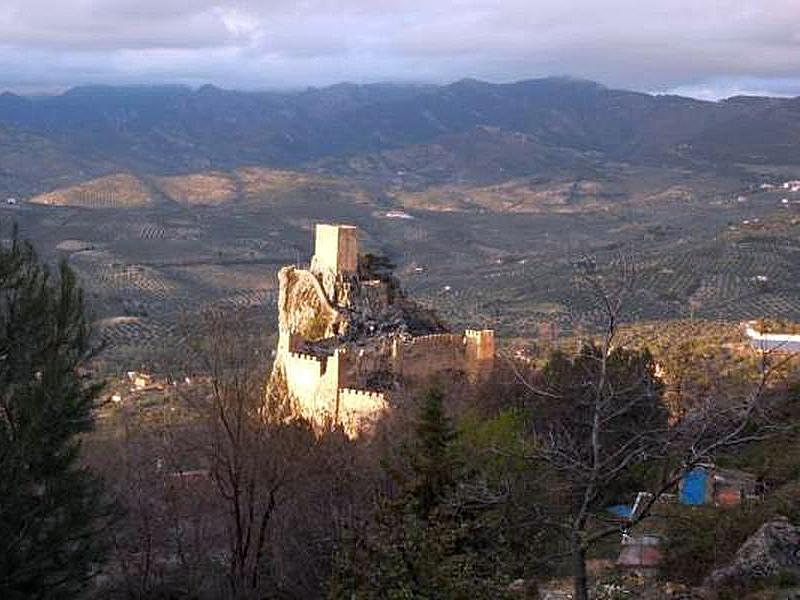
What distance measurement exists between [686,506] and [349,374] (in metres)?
11.0

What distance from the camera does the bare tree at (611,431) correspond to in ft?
33.4

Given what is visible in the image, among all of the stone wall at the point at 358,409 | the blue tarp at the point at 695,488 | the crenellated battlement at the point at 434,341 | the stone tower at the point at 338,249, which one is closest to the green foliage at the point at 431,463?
the blue tarp at the point at 695,488

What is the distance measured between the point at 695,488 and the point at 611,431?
6.48m

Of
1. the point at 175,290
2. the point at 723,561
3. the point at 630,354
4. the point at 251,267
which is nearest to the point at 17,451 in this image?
the point at 723,561

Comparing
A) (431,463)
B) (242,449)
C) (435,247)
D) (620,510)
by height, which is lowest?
(435,247)

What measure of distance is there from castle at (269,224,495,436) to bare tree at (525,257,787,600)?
3.71 meters

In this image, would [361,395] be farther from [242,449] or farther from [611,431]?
[611,431]

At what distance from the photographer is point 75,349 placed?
14922 mm

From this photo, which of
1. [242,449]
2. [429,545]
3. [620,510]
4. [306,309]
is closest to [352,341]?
[306,309]

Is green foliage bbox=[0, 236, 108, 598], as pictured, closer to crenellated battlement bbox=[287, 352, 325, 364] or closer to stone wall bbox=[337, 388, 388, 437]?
stone wall bbox=[337, 388, 388, 437]

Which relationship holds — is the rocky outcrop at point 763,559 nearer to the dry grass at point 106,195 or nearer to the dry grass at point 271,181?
the dry grass at point 106,195

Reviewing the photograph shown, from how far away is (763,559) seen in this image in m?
12.7

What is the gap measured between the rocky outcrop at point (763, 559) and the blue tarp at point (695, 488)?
16.9 ft

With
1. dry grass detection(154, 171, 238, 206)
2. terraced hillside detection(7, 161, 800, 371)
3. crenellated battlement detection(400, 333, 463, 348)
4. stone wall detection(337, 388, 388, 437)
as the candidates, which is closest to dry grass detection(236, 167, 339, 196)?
terraced hillside detection(7, 161, 800, 371)
